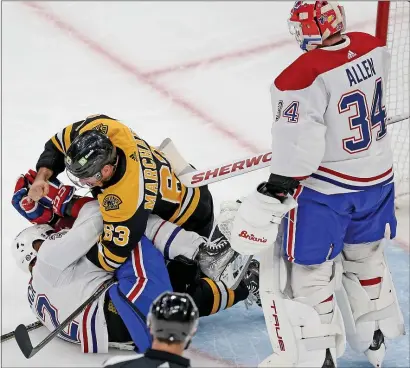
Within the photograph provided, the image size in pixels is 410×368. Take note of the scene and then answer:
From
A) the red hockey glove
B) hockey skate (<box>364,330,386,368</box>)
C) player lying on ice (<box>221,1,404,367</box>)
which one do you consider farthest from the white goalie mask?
hockey skate (<box>364,330,386,368</box>)

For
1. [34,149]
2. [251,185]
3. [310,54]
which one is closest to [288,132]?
[310,54]

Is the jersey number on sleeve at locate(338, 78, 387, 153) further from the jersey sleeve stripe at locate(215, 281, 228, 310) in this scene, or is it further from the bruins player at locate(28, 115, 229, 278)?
the jersey sleeve stripe at locate(215, 281, 228, 310)

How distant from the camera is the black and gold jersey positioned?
3.00 meters

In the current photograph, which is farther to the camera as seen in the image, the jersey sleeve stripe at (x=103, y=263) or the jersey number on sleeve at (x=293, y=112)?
the jersey sleeve stripe at (x=103, y=263)

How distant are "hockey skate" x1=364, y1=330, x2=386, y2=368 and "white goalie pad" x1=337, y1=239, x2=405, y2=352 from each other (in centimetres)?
2

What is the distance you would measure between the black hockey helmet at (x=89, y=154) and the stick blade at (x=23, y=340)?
0.53 meters

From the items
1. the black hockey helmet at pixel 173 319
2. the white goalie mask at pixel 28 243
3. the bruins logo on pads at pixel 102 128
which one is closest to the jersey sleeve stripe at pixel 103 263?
the white goalie mask at pixel 28 243

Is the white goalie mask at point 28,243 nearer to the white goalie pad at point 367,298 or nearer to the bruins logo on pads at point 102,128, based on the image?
the bruins logo on pads at point 102,128

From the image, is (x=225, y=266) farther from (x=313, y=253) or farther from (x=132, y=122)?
(x=132, y=122)

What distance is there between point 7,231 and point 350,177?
1643 millimetres

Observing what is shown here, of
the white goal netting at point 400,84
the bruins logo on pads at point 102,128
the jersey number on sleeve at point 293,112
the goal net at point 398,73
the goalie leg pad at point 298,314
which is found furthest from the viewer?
the white goal netting at point 400,84

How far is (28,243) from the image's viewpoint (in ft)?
10.7

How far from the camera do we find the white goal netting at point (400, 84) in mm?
4098

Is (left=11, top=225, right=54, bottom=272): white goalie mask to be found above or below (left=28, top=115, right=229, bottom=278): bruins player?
below
